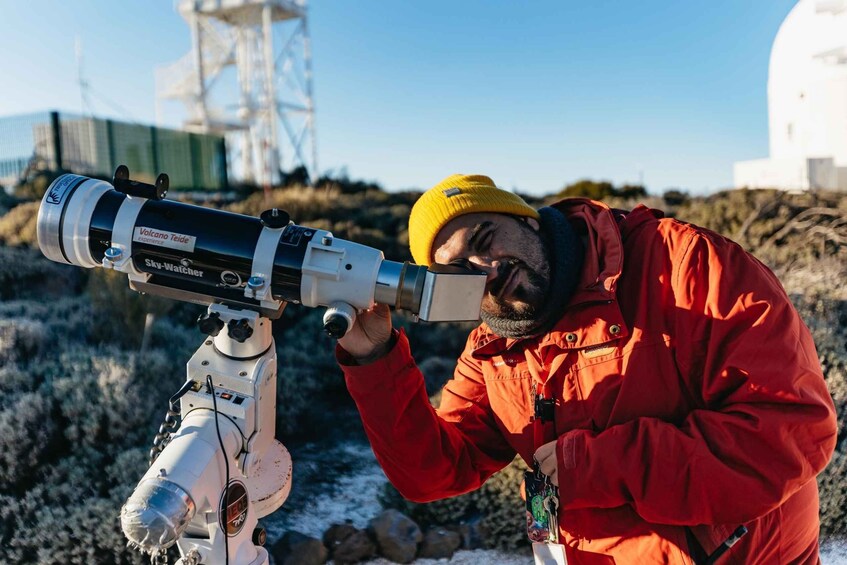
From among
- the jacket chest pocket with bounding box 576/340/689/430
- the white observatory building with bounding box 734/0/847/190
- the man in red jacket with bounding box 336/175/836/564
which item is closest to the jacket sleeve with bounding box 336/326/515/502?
the man in red jacket with bounding box 336/175/836/564

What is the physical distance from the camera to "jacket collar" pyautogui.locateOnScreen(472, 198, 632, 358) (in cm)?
174

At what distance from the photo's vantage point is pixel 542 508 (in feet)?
5.66

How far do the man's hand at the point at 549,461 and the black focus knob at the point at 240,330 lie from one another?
78 centimetres

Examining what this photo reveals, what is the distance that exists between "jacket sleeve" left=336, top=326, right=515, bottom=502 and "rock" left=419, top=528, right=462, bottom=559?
4.95 ft

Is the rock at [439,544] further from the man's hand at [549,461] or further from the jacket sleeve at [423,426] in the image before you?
the man's hand at [549,461]

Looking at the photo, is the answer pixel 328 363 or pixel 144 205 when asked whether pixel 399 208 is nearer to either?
pixel 328 363

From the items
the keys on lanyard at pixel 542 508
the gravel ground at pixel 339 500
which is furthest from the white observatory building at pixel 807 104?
the keys on lanyard at pixel 542 508

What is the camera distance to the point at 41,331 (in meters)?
5.30

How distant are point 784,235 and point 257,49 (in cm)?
2190

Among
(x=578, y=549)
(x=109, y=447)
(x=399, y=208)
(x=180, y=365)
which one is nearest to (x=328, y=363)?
(x=180, y=365)

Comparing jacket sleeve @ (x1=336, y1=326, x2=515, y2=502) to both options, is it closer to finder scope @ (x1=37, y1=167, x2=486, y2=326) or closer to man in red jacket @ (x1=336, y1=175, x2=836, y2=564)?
man in red jacket @ (x1=336, y1=175, x2=836, y2=564)

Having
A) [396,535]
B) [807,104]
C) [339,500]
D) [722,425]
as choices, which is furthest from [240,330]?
[807,104]

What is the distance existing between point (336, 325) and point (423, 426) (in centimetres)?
54

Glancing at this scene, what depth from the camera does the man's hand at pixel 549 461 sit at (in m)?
1.66
